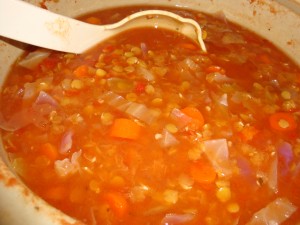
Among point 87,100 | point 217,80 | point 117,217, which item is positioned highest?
point 217,80

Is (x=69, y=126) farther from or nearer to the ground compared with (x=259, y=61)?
nearer to the ground

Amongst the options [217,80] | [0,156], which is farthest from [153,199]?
[217,80]

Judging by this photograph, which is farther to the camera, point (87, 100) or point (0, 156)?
point (87, 100)

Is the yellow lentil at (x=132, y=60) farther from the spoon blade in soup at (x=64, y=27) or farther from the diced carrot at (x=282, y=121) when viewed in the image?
the diced carrot at (x=282, y=121)

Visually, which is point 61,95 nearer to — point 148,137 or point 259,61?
point 148,137

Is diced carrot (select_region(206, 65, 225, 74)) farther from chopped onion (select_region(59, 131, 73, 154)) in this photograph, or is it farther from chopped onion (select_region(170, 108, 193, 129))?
chopped onion (select_region(59, 131, 73, 154))

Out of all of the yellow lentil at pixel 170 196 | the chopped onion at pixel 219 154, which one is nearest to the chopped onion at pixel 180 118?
the chopped onion at pixel 219 154
